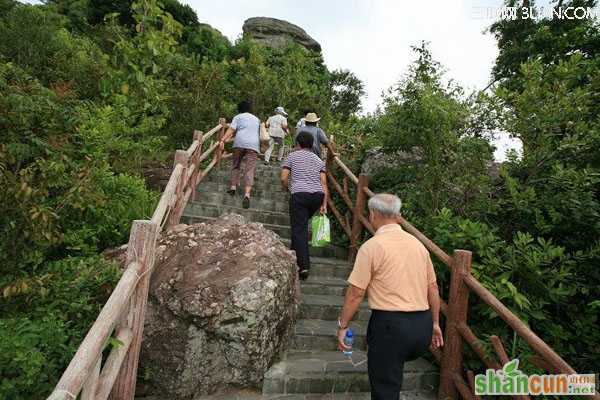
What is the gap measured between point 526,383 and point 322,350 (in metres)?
1.71

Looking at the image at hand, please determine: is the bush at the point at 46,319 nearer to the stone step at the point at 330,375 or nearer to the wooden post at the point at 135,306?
the wooden post at the point at 135,306

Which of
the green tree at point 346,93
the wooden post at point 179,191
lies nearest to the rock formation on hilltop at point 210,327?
the wooden post at point 179,191

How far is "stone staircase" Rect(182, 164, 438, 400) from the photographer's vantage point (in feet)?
10.4

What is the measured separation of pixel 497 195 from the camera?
4512mm

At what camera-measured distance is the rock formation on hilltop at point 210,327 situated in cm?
298

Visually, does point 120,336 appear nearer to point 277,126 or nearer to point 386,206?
point 386,206

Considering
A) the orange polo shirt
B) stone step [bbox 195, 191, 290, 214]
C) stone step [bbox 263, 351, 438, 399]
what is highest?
stone step [bbox 195, 191, 290, 214]

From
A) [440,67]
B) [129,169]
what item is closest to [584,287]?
[440,67]

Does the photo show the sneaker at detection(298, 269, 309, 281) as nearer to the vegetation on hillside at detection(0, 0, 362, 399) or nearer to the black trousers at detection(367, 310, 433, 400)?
the vegetation on hillside at detection(0, 0, 362, 399)

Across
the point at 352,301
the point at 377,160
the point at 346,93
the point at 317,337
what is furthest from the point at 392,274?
the point at 346,93

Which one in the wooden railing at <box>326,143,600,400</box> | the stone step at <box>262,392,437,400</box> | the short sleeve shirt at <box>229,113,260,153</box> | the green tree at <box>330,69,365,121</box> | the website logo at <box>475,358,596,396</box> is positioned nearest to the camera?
the website logo at <box>475,358,596,396</box>

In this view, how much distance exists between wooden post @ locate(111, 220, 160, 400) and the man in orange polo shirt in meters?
1.42

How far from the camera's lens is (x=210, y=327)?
9.78ft

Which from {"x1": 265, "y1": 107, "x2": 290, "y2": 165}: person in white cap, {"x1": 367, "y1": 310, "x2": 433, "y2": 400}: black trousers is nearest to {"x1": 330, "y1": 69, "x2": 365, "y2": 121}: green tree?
{"x1": 265, "y1": 107, "x2": 290, "y2": 165}: person in white cap
